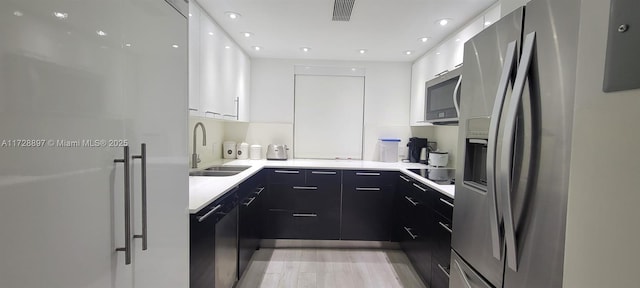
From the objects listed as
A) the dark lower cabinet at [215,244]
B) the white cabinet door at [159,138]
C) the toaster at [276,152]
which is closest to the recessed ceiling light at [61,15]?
the white cabinet door at [159,138]

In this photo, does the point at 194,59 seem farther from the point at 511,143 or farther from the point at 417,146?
the point at 417,146

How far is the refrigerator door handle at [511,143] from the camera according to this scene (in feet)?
3.10

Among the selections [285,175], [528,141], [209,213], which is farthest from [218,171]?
[528,141]

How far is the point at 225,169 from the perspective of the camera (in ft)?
9.69

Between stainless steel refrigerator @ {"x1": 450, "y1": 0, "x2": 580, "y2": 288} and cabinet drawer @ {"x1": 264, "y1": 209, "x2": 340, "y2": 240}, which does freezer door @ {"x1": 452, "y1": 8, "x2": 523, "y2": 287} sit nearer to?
stainless steel refrigerator @ {"x1": 450, "y1": 0, "x2": 580, "y2": 288}

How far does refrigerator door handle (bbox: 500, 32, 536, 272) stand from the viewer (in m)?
0.95

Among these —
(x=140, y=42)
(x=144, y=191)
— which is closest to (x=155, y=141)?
(x=144, y=191)

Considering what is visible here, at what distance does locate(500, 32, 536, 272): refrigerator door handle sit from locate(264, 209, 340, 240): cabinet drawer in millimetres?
2231

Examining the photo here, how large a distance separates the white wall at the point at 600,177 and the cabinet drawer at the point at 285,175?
102 inches

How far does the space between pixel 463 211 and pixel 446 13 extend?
156 centimetres

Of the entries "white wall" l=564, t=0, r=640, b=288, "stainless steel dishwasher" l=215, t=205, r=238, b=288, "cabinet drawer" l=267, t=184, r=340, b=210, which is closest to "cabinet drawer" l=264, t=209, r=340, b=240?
"cabinet drawer" l=267, t=184, r=340, b=210

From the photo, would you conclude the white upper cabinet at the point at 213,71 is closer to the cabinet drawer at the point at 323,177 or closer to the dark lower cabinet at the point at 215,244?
the dark lower cabinet at the point at 215,244

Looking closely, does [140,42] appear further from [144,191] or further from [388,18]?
[388,18]

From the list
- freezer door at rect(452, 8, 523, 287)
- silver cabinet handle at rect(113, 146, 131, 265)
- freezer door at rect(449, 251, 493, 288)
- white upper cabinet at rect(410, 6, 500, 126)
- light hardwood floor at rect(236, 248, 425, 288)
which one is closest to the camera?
silver cabinet handle at rect(113, 146, 131, 265)
